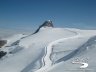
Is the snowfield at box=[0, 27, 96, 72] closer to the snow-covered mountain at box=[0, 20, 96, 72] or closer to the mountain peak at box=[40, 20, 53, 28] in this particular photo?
the snow-covered mountain at box=[0, 20, 96, 72]

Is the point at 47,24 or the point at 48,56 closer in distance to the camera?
the point at 48,56

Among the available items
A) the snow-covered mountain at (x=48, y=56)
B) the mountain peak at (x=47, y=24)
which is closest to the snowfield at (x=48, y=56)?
the snow-covered mountain at (x=48, y=56)

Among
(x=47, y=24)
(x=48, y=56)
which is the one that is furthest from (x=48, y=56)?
(x=47, y=24)

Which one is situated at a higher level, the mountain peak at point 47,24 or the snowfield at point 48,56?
the mountain peak at point 47,24

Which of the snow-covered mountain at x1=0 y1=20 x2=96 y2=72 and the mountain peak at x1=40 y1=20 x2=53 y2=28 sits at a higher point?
the mountain peak at x1=40 y1=20 x2=53 y2=28

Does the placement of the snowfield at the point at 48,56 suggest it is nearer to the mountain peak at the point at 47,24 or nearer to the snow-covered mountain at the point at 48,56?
the snow-covered mountain at the point at 48,56

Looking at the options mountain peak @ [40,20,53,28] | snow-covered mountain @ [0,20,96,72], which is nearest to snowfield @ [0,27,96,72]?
snow-covered mountain @ [0,20,96,72]

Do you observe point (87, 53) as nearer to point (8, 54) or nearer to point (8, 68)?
point (8, 68)

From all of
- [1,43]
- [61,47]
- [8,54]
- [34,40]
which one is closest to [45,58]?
[61,47]

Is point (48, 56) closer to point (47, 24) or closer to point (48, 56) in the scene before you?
point (48, 56)

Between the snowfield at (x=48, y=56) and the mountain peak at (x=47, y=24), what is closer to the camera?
the snowfield at (x=48, y=56)

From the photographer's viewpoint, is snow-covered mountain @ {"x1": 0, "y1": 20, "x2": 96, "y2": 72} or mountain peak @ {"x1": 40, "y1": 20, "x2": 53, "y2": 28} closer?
snow-covered mountain @ {"x1": 0, "y1": 20, "x2": 96, "y2": 72}

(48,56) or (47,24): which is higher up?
(47,24)
